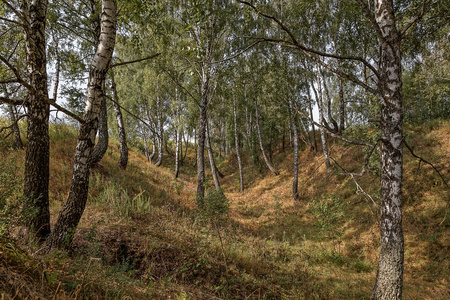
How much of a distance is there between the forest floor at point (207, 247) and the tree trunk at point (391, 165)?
1.16 feet

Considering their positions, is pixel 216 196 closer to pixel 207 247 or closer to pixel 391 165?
pixel 207 247

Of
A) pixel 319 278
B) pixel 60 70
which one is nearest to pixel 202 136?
pixel 319 278

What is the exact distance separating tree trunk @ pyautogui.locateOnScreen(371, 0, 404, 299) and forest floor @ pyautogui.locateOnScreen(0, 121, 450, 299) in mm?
354

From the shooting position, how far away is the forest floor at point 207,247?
2.23 meters

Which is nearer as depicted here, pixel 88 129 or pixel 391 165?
pixel 391 165

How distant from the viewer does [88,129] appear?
321cm

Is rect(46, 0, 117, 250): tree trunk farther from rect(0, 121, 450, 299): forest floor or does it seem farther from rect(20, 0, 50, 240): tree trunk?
rect(20, 0, 50, 240): tree trunk

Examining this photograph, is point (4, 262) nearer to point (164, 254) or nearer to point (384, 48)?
point (164, 254)

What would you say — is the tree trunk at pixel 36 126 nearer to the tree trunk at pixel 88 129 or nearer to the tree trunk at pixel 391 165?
the tree trunk at pixel 88 129

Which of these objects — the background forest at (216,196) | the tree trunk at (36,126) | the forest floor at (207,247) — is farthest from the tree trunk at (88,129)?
the tree trunk at (36,126)

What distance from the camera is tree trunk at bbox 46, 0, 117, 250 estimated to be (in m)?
3.17

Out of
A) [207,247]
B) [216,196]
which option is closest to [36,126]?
[207,247]

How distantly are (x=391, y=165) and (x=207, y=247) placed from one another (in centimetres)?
394

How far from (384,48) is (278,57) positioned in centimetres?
1195
